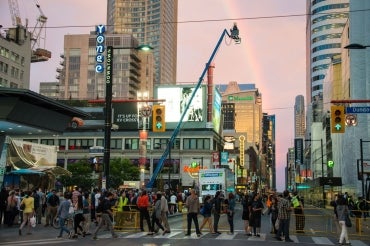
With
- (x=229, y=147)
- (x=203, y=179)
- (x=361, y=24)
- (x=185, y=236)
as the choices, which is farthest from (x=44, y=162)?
(x=229, y=147)

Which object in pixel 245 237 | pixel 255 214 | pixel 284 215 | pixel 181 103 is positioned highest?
pixel 181 103

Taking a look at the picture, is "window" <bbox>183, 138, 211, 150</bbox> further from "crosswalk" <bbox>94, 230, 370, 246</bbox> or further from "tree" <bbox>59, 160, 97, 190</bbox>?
"crosswalk" <bbox>94, 230, 370, 246</bbox>

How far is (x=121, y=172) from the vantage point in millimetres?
94938

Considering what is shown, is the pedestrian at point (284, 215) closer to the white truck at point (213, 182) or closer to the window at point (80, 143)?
the white truck at point (213, 182)

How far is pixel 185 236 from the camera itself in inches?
893

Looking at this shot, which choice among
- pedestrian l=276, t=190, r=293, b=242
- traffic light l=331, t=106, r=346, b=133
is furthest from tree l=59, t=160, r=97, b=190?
pedestrian l=276, t=190, r=293, b=242

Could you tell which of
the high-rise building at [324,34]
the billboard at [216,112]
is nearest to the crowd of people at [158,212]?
the billboard at [216,112]

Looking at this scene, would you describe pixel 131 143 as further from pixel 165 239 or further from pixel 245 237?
pixel 165 239

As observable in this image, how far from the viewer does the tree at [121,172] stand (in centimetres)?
9275

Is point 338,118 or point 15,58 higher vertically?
point 15,58

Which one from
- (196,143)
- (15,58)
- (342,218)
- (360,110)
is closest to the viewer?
(342,218)

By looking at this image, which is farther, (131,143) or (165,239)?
(131,143)

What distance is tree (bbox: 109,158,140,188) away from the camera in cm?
9275

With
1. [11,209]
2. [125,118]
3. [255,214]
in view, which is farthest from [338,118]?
[125,118]
